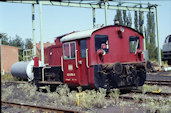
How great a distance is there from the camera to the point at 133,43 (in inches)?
397

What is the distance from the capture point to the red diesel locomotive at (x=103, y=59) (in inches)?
337

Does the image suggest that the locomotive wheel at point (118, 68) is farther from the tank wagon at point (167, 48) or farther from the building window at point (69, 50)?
the tank wagon at point (167, 48)

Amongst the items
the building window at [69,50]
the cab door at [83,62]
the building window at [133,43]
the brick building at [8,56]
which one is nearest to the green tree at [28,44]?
the brick building at [8,56]

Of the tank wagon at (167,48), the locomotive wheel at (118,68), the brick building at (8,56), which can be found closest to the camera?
the locomotive wheel at (118,68)

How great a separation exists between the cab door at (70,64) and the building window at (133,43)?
2565 millimetres

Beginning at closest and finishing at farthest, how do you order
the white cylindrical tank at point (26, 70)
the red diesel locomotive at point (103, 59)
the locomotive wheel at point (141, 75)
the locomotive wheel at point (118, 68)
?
the locomotive wheel at point (118, 68), the red diesel locomotive at point (103, 59), the locomotive wheel at point (141, 75), the white cylindrical tank at point (26, 70)

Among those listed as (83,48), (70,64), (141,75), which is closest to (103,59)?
(83,48)

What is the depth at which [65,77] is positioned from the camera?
976 cm

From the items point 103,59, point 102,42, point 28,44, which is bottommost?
point 103,59

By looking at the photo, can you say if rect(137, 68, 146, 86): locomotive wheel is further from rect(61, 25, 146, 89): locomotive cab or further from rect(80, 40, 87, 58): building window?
rect(80, 40, 87, 58): building window

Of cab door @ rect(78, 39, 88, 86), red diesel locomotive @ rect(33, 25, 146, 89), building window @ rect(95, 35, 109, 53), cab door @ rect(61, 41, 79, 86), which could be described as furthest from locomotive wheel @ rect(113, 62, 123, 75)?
cab door @ rect(61, 41, 79, 86)

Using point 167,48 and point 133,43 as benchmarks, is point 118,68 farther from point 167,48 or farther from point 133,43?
point 167,48

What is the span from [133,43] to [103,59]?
6.42 feet

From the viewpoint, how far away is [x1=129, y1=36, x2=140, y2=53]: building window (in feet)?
32.7
